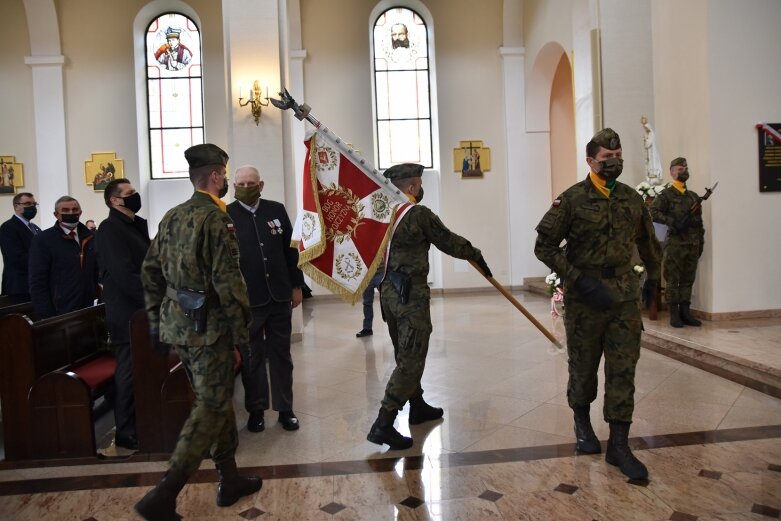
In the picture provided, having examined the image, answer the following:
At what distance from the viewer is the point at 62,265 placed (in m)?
4.73

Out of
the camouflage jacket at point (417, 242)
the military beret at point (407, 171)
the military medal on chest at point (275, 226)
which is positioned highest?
the military beret at point (407, 171)

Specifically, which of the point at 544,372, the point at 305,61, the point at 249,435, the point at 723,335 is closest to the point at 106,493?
the point at 249,435

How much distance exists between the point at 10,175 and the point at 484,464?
11802 mm

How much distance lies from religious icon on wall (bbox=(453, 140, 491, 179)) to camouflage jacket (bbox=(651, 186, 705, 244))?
19.8 feet

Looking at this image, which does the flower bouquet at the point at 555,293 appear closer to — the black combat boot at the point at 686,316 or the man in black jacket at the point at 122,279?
the black combat boot at the point at 686,316

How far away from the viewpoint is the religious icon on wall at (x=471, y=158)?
12523mm

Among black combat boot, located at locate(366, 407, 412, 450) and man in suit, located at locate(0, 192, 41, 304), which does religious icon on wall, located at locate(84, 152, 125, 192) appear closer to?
man in suit, located at locate(0, 192, 41, 304)

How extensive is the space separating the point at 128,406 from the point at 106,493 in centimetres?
80

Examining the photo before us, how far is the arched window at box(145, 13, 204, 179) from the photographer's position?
41.5 feet

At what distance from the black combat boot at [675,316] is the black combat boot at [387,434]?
4219 mm

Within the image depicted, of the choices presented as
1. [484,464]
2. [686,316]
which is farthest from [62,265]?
[686,316]

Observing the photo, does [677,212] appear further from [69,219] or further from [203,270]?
[69,219]

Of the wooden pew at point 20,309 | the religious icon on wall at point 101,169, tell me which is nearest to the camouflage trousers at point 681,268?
the wooden pew at point 20,309

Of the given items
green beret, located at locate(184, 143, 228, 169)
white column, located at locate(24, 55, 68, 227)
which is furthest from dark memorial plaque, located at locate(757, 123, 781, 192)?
white column, located at locate(24, 55, 68, 227)
